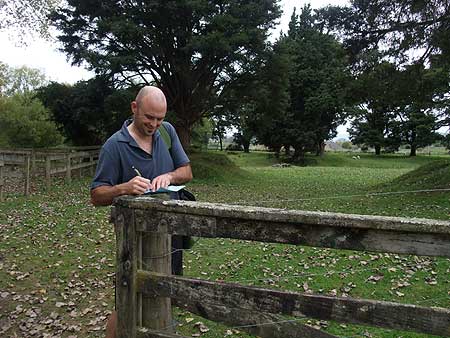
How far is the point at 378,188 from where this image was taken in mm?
17266

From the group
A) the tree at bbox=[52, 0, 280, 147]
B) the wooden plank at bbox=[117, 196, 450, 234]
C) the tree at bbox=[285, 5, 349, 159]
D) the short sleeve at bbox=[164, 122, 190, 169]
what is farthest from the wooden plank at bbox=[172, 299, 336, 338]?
the tree at bbox=[285, 5, 349, 159]

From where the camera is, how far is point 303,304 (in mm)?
2111

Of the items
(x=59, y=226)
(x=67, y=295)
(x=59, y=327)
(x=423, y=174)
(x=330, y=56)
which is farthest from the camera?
(x=330, y=56)

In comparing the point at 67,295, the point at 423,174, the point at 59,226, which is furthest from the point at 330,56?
the point at 67,295

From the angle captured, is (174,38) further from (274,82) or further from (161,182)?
(161,182)

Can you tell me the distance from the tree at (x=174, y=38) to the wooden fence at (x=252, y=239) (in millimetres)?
16612

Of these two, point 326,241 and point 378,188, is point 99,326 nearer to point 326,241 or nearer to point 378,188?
point 326,241

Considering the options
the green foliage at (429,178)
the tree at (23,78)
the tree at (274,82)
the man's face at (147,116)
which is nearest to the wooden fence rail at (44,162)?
the tree at (274,82)

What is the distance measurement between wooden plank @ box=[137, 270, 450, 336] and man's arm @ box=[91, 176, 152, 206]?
51 centimetres

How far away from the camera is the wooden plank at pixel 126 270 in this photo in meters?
2.39

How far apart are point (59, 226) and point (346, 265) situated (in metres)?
6.39

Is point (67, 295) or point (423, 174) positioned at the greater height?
point (423, 174)

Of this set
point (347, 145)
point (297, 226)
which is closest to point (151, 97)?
point (297, 226)

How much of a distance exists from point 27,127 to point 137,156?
37074 mm
